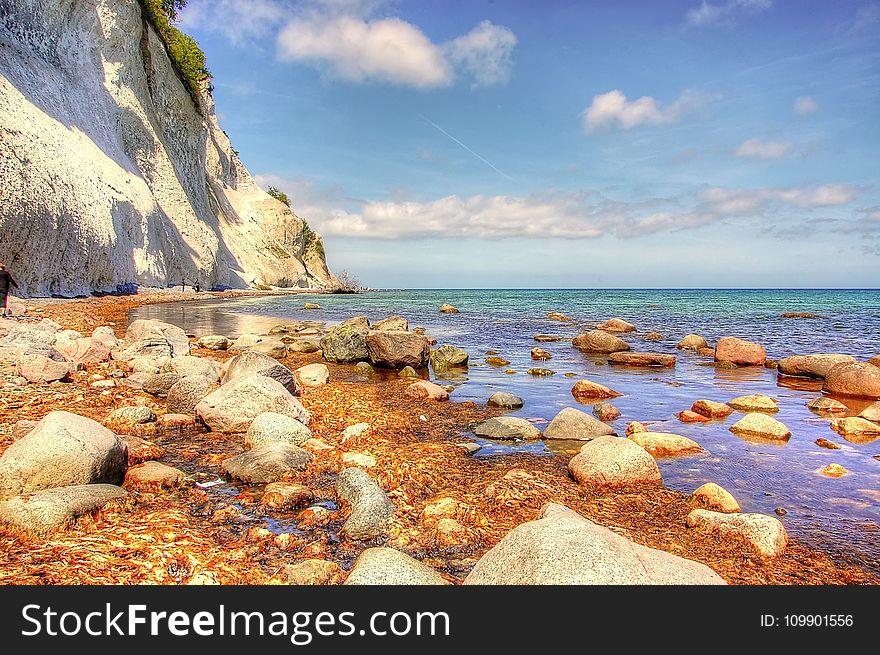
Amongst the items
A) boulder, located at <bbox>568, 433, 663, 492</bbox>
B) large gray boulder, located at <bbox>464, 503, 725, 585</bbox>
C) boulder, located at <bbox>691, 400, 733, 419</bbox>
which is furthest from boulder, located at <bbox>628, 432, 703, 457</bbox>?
large gray boulder, located at <bbox>464, 503, 725, 585</bbox>

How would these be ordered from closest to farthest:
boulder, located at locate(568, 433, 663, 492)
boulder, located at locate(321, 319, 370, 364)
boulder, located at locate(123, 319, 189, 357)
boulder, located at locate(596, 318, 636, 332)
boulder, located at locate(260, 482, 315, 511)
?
boulder, located at locate(260, 482, 315, 511)
boulder, located at locate(568, 433, 663, 492)
boulder, located at locate(123, 319, 189, 357)
boulder, located at locate(321, 319, 370, 364)
boulder, located at locate(596, 318, 636, 332)

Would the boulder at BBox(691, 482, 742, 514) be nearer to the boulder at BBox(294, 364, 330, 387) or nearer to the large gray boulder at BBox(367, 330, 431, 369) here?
A: the boulder at BBox(294, 364, 330, 387)

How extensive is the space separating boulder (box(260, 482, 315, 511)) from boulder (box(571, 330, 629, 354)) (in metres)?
15.5

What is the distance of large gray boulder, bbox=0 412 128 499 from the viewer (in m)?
4.64

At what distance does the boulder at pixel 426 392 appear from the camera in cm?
1066

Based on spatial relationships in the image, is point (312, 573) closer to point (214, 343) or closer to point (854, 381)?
point (854, 381)

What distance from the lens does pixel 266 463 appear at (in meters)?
5.70

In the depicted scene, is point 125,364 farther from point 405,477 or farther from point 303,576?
point 303,576

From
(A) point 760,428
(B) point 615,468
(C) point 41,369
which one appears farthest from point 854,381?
(C) point 41,369

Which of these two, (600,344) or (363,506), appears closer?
(363,506)

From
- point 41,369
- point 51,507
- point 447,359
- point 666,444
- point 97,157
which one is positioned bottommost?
point 666,444

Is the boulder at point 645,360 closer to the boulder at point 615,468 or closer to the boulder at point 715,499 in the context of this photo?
the boulder at point 615,468

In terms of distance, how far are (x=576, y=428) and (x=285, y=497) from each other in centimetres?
473

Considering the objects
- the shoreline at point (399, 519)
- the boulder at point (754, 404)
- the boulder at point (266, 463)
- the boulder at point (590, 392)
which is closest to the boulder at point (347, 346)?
the boulder at point (590, 392)
